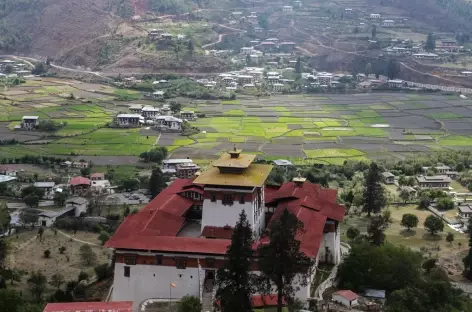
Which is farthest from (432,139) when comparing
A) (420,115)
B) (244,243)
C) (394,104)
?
(244,243)

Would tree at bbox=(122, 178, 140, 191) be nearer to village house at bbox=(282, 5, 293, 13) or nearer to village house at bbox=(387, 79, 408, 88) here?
village house at bbox=(387, 79, 408, 88)

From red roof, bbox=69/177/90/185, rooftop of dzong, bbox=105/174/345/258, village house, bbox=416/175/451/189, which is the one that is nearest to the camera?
rooftop of dzong, bbox=105/174/345/258

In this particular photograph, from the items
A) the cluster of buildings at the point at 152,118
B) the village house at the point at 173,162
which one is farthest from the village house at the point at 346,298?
the cluster of buildings at the point at 152,118

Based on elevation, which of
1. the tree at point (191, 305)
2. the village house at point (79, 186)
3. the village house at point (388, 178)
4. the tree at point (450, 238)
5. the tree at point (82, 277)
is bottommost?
the village house at point (79, 186)

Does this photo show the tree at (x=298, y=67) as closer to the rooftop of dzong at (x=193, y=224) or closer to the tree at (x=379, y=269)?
the rooftop of dzong at (x=193, y=224)

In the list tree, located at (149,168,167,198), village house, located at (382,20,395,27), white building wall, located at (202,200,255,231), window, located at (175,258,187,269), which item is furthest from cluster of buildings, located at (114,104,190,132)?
village house, located at (382,20,395,27)

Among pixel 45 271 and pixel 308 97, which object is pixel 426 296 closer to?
pixel 45 271
